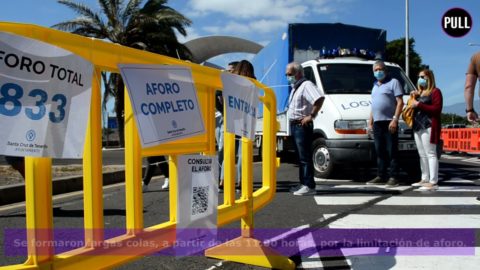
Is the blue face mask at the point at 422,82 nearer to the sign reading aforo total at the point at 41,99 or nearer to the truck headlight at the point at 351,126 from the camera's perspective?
the truck headlight at the point at 351,126

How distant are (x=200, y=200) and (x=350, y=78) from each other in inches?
258

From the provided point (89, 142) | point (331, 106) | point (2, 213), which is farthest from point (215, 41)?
point (89, 142)

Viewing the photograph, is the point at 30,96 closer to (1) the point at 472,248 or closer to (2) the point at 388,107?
(1) the point at 472,248

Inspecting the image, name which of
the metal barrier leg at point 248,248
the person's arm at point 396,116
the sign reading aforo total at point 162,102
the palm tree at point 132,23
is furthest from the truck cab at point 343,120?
the palm tree at point 132,23

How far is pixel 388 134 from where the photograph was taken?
7.25m

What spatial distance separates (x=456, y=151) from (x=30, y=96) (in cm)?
1789

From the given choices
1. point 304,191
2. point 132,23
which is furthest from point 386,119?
point 132,23

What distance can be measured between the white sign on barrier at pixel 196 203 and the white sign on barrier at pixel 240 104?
0.36 meters

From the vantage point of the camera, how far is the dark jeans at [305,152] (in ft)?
20.9

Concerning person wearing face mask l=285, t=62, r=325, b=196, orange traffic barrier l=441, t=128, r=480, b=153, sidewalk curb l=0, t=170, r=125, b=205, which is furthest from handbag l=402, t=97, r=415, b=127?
orange traffic barrier l=441, t=128, r=480, b=153

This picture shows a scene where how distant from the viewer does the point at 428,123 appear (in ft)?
22.6

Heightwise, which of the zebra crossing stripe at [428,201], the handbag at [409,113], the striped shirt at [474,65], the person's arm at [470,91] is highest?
the striped shirt at [474,65]

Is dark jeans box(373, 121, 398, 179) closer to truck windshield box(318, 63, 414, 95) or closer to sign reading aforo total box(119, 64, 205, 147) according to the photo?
truck windshield box(318, 63, 414, 95)

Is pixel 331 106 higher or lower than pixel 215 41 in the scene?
lower
